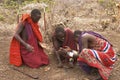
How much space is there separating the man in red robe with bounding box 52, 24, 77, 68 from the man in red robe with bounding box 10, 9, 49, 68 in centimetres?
31

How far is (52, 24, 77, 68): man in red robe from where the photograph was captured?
5352mm

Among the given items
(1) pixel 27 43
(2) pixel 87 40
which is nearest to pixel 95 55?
(2) pixel 87 40

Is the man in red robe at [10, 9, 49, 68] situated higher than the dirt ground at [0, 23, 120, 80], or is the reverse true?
the man in red robe at [10, 9, 49, 68]

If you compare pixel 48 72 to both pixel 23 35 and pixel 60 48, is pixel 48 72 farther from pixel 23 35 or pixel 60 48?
pixel 23 35

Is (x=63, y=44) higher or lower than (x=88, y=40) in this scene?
lower

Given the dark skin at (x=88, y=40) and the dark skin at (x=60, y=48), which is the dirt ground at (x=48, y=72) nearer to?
the dark skin at (x=60, y=48)

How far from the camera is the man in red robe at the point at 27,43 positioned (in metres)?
5.36

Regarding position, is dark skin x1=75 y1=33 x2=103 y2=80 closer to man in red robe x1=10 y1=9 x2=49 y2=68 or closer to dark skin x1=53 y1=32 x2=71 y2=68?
dark skin x1=53 y1=32 x2=71 y2=68

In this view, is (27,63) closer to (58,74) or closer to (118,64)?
(58,74)

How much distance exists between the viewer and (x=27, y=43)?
5.40 m

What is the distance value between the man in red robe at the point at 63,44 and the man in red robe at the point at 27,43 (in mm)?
312

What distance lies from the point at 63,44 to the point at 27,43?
2.20 ft

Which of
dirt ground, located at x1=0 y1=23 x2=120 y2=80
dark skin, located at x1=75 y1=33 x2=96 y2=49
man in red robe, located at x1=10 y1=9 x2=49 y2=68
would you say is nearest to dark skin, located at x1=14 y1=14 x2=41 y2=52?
man in red robe, located at x1=10 y1=9 x2=49 y2=68

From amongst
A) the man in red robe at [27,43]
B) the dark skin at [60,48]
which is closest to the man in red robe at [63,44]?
the dark skin at [60,48]
